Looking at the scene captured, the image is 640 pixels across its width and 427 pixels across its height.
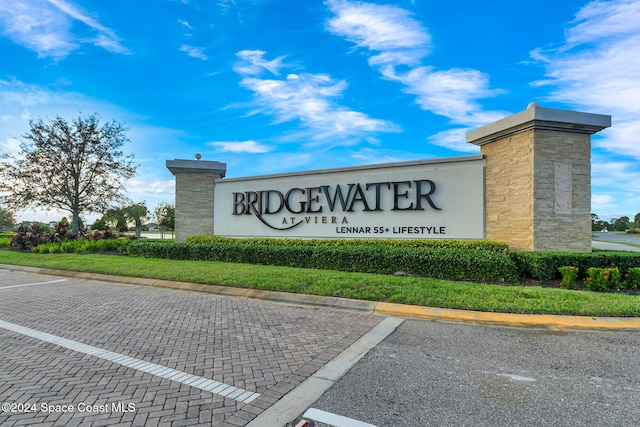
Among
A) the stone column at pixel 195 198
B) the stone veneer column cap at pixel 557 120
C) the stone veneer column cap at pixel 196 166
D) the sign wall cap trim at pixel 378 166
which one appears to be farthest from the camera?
the stone column at pixel 195 198

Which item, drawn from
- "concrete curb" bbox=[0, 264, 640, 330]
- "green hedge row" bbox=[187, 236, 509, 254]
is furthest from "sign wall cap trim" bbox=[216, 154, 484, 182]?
"concrete curb" bbox=[0, 264, 640, 330]

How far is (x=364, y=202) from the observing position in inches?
492

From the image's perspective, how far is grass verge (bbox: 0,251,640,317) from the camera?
5.97m

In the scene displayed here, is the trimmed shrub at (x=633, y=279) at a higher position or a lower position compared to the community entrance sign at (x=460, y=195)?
lower

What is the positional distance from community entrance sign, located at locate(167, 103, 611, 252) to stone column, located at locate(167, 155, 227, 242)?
461 mm

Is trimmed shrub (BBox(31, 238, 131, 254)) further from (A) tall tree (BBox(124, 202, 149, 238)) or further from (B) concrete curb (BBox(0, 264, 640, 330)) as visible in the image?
(A) tall tree (BBox(124, 202, 149, 238))

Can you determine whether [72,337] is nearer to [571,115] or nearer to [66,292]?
[66,292]

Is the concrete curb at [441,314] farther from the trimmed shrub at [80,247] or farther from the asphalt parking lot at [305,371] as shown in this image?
the trimmed shrub at [80,247]

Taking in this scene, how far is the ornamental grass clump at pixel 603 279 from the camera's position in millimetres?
7418

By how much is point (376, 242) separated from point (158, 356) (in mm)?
8473

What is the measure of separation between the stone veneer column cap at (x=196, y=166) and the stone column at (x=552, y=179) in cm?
1195

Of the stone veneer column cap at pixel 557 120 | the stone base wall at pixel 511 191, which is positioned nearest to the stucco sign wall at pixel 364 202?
the stone base wall at pixel 511 191

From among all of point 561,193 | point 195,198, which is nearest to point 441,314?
point 561,193

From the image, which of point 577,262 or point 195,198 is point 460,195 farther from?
point 195,198
